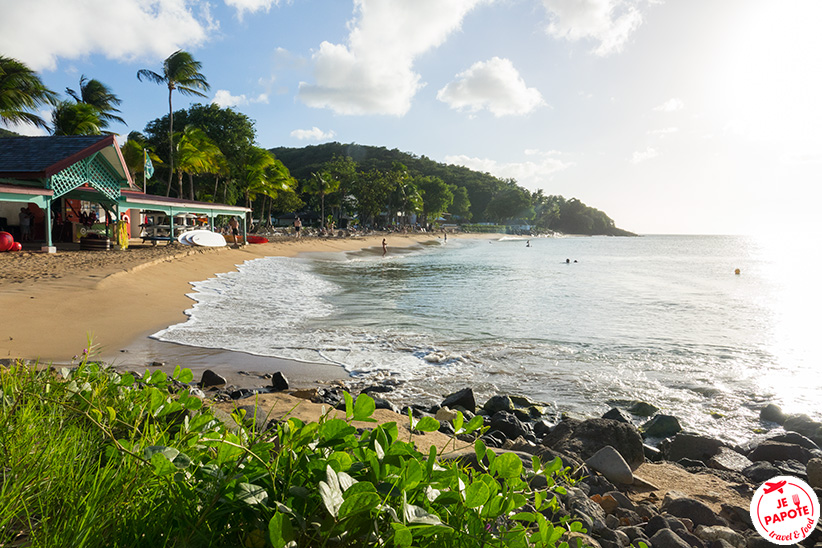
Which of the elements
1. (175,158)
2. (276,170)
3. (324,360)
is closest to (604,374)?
(324,360)

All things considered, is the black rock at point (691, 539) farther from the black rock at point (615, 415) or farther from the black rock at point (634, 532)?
the black rock at point (615, 415)

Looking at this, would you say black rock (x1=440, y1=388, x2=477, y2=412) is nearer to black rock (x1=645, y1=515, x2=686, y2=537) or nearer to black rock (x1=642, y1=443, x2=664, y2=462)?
black rock (x1=642, y1=443, x2=664, y2=462)

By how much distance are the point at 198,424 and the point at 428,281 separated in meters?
21.3

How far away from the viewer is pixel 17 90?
26.2 m

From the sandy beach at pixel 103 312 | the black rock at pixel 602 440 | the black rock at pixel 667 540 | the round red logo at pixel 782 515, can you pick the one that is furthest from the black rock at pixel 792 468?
the sandy beach at pixel 103 312

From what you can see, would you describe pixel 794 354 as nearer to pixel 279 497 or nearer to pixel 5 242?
pixel 279 497

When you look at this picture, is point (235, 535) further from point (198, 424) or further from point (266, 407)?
point (266, 407)

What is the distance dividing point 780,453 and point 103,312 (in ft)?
39.2

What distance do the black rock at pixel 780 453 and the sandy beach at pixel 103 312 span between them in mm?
5450

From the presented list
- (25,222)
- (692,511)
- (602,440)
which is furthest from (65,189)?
(692,511)

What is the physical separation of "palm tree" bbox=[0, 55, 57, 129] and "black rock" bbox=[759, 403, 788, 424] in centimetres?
3489

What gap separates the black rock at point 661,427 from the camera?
224 inches

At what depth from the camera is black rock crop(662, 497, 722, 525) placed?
331 cm

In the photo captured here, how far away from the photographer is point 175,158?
3972 cm
